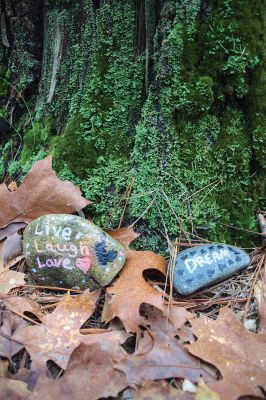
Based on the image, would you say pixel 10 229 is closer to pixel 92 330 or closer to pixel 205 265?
pixel 92 330

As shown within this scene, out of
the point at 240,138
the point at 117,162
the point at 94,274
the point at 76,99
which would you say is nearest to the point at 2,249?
the point at 94,274

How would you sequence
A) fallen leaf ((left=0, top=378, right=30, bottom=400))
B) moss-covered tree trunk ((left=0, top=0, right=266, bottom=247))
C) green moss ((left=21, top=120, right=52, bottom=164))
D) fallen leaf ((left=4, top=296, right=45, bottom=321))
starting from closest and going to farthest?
fallen leaf ((left=0, top=378, right=30, bottom=400))
fallen leaf ((left=4, top=296, right=45, bottom=321))
moss-covered tree trunk ((left=0, top=0, right=266, bottom=247))
green moss ((left=21, top=120, right=52, bottom=164))

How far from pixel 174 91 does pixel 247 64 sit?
1.35 feet

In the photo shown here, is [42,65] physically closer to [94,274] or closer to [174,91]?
[174,91]

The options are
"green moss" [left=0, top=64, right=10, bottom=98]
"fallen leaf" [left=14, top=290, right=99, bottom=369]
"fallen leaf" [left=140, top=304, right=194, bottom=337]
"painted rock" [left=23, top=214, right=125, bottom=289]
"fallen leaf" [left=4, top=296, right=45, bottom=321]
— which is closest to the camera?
"fallen leaf" [left=14, top=290, right=99, bottom=369]

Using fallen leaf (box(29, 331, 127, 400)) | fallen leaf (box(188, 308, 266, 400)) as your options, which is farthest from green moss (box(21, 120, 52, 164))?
fallen leaf (box(188, 308, 266, 400))

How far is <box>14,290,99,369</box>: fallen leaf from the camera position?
4.94 ft

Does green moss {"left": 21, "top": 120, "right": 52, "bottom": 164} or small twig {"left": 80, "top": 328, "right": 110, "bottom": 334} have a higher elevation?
green moss {"left": 21, "top": 120, "right": 52, "bottom": 164}

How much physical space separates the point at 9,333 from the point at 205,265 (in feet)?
3.23

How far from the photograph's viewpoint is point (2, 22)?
105 inches

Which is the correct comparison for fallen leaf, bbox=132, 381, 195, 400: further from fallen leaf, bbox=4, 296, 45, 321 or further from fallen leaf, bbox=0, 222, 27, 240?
fallen leaf, bbox=0, 222, 27, 240

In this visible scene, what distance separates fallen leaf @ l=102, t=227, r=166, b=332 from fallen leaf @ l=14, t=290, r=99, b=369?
0.33 feet

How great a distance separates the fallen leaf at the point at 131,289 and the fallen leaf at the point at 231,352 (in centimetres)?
23

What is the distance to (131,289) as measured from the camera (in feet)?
5.94
